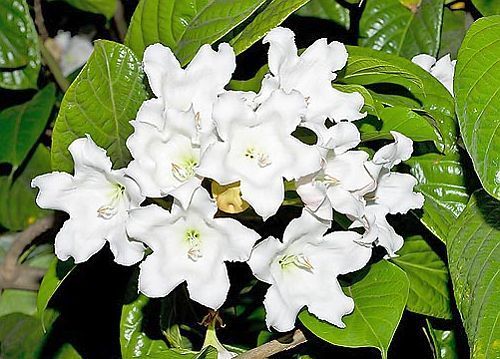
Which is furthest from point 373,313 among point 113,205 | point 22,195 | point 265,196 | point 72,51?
point 72,51

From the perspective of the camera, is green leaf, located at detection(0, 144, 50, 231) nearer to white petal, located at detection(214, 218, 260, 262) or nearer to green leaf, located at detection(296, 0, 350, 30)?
green leaf, located at detection(296, 0, 350, 30)

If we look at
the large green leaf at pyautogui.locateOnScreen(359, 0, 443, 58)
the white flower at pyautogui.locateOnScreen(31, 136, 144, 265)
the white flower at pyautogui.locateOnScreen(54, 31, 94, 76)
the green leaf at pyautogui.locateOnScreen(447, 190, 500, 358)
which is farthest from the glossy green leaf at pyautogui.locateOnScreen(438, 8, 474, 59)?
the white flower at pyautogui.locateOnScreen(54, 31, 94, 76)

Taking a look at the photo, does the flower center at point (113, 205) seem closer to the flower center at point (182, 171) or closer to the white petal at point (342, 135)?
the flower center at point (182, 171)

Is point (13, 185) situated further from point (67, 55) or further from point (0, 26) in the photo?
point (67, 55)

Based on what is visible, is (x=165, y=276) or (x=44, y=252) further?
(x=44, y=252)

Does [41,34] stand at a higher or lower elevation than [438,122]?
lower

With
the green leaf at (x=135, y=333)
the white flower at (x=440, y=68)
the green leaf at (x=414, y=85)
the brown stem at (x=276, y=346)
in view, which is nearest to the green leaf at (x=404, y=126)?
the green leaf at (x=414, y=85)

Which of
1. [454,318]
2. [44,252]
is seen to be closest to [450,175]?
[454,318]
